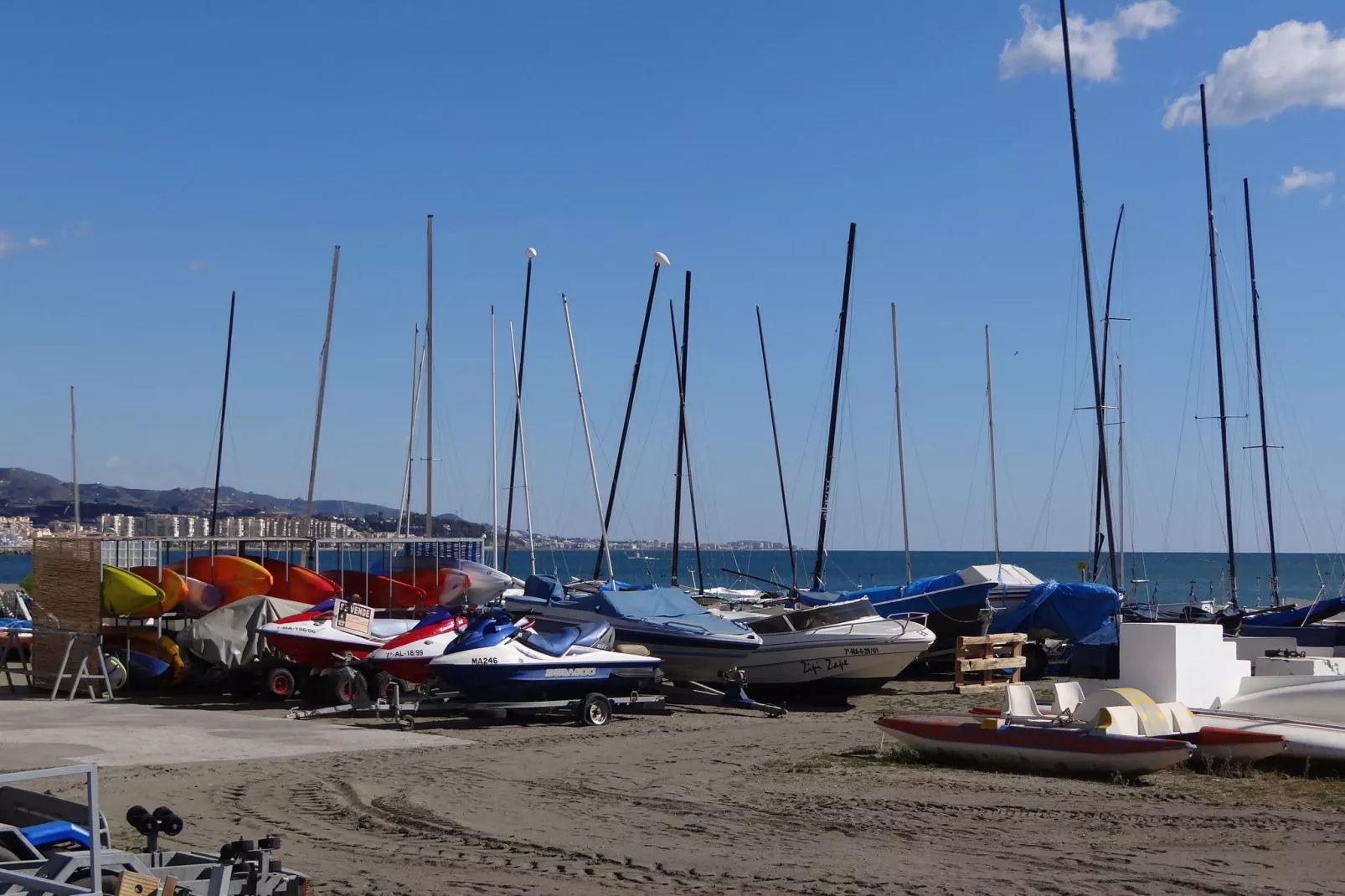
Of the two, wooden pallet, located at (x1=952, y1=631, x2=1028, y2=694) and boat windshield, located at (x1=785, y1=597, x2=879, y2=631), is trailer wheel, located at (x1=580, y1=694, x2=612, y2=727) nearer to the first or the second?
boat windshield, located at (x1=785, y1=597, x2=879, y2=631)

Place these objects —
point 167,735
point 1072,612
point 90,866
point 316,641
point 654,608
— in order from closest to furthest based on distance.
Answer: point 90,866 → point 167,735 → point 316,641 → point 654,608 → point 1072,612

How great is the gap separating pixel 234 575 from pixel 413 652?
5.84 m

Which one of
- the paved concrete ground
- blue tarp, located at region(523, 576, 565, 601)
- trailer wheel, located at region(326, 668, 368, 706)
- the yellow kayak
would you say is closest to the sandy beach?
the paved concrete ground

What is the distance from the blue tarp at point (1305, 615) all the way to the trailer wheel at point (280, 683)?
2121cm

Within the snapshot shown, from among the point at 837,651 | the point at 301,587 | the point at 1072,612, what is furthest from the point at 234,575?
the point at 1072,612

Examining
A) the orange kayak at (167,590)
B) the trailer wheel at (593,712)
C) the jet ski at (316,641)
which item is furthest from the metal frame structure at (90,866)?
the orange kayak at (167,590)

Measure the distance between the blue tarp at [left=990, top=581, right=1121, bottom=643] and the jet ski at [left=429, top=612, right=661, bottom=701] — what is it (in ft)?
30.2

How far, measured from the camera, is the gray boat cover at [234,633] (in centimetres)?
2077

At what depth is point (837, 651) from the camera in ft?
69.7

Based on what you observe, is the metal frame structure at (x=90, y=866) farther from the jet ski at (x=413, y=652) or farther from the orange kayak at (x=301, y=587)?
the orange kayak at (x=301, y=587)

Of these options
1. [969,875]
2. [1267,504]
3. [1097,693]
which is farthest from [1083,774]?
[1267,504]

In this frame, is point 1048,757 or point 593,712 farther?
point 593,712

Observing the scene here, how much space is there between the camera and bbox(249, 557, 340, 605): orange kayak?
933 inches

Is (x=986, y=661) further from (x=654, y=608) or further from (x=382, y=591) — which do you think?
(x=382, y=591)
